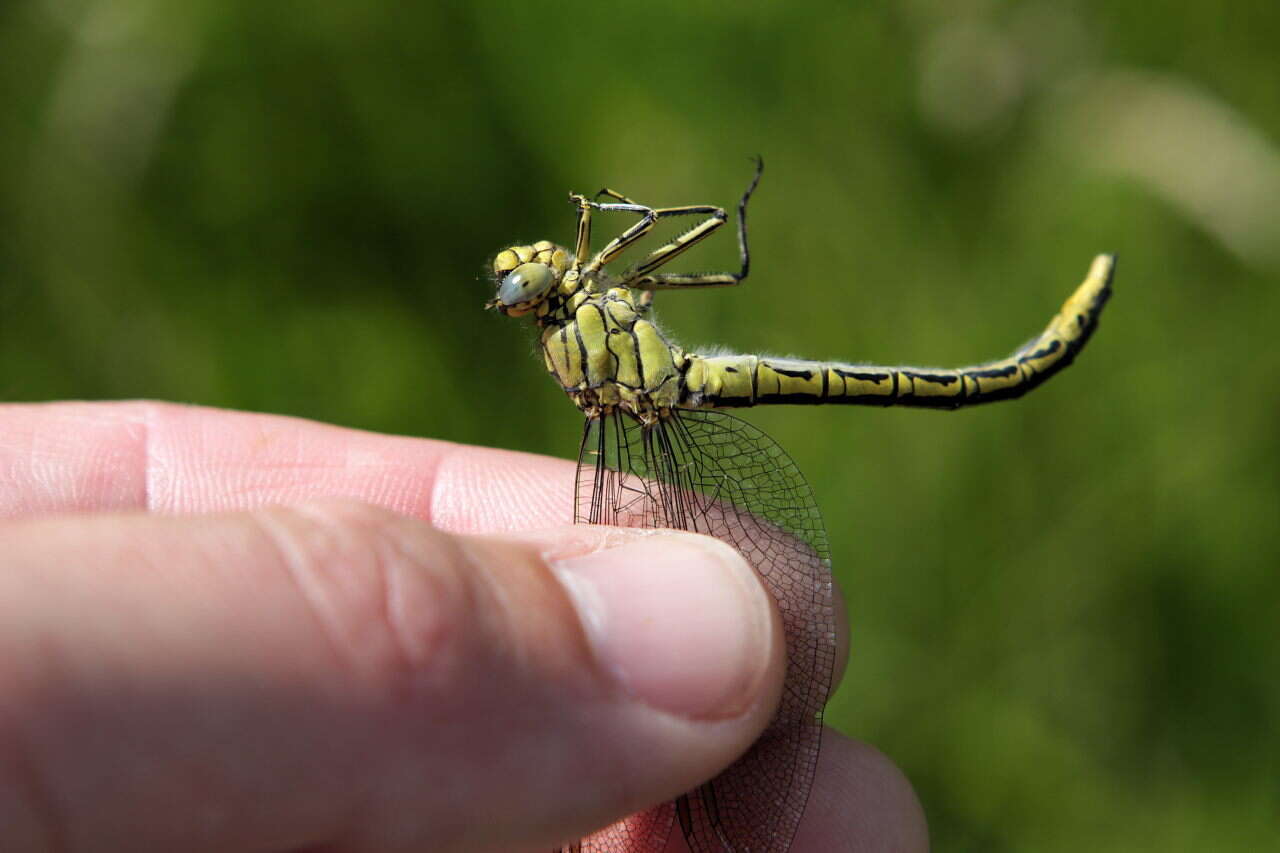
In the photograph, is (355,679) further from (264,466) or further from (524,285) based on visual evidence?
(264,466)

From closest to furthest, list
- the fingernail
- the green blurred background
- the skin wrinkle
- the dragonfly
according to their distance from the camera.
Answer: the skin wrinkle, the fingernail, the dragonfly, the green blurred background

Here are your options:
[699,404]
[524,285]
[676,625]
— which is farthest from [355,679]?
[699,404]

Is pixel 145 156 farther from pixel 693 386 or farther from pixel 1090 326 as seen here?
pixel 1090 326

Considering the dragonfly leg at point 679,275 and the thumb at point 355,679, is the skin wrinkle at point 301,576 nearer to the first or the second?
the thumb at point 355,679

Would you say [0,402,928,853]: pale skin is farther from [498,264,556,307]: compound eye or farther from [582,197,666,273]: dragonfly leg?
[582,197,666,273]: dragonfly leg

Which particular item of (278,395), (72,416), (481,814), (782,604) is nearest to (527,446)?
(278,395)

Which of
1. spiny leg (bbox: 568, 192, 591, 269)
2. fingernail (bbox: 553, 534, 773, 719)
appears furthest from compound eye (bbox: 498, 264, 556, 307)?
fingernail (bbox: 553, 534, 773, 719)
